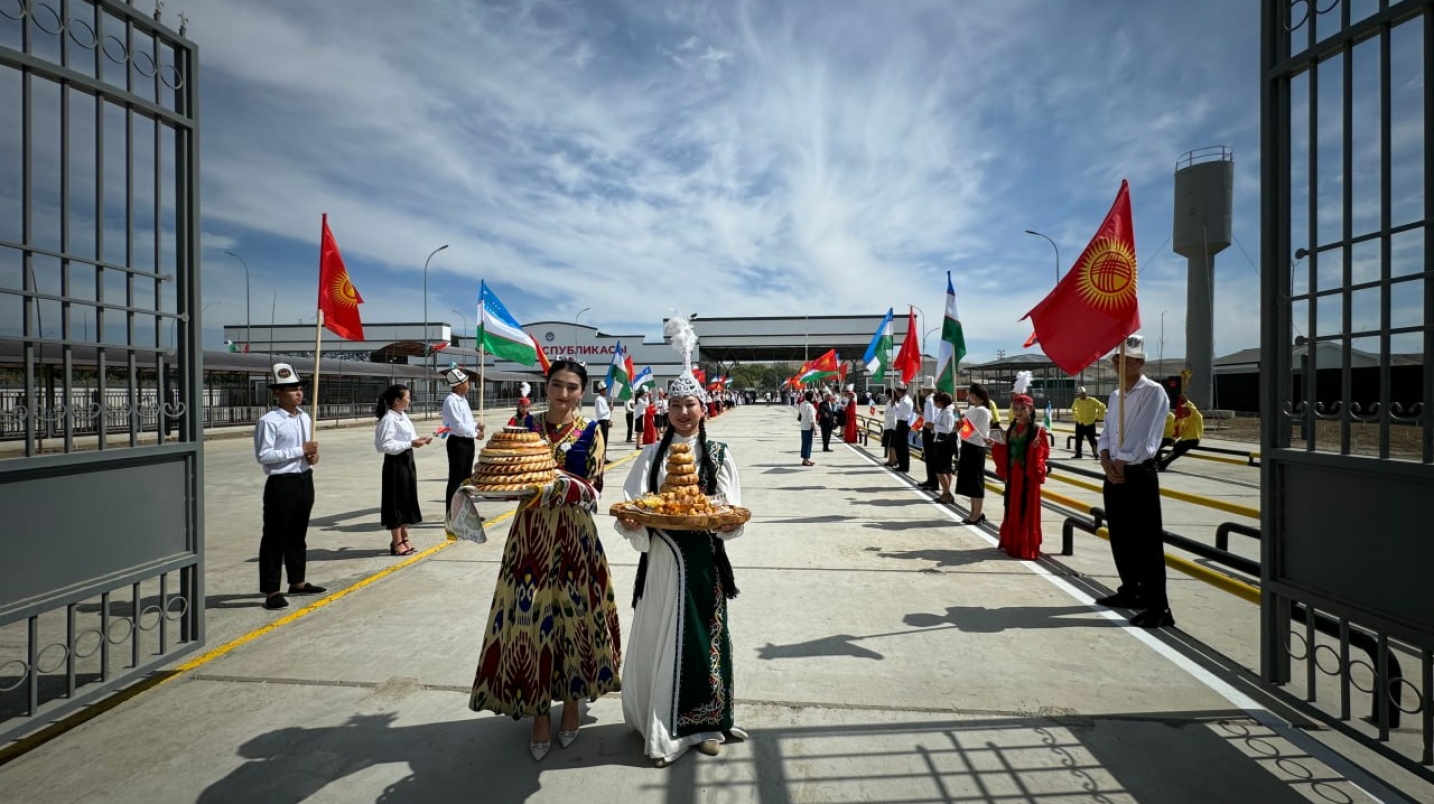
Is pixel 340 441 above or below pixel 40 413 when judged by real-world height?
below

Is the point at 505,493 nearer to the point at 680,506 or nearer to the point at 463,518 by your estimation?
the point at 463,518

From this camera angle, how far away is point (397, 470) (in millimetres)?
6930

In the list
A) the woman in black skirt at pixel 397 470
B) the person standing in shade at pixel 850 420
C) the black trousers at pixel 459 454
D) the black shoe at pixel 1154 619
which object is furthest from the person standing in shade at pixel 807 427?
the black shoe at pixel 1154 619

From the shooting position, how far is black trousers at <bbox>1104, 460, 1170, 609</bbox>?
4.80 metres

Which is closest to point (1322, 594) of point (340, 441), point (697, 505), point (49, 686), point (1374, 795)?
point (1374, 795)

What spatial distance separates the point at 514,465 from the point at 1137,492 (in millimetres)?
4551

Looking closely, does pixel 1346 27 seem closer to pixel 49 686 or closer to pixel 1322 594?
pixel 1322 594

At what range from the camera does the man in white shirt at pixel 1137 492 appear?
189 inches

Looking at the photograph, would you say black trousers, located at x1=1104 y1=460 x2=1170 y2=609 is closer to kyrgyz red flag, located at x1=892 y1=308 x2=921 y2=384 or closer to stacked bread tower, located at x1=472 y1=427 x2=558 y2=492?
stacked bread tower, located at x1=472 y1=427 x2=558 y2=492

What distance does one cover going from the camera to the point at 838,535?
7.95 m

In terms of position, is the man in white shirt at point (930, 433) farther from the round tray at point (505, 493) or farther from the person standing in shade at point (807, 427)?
the round tray at point (505, 493)

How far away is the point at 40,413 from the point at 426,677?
2338 millimetres

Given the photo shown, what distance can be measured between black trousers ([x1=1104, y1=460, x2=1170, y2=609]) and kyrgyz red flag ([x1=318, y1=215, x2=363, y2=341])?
7.18 m

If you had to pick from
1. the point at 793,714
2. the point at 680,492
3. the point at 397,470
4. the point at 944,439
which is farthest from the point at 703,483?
the point at 944,439
